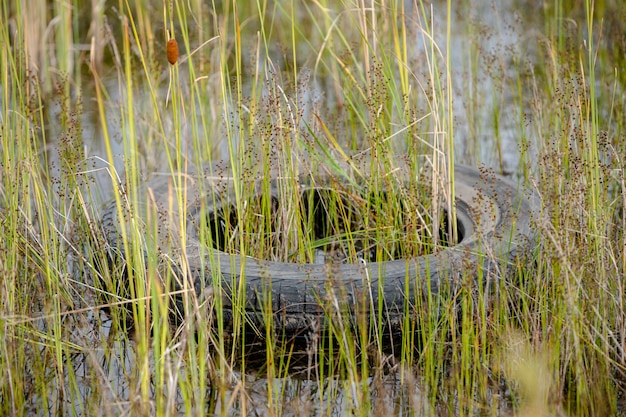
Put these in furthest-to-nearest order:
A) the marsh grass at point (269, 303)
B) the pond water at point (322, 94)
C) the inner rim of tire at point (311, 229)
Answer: the inner rim of tire at point (311, 229) < the pond water at point (322, 94) < the marsh grass at point (269, 303)

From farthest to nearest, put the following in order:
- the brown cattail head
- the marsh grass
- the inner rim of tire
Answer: the inner rim of tire
the marsh grass
the brown cattail head

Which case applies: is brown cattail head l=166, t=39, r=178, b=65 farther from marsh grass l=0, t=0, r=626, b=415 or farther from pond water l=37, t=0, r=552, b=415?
pond water l=37, t=0, r=552, b=415

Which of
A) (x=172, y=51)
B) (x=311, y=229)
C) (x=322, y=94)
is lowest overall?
(x=311, y=229)

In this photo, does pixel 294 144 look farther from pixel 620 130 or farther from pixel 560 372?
pixel 620 130

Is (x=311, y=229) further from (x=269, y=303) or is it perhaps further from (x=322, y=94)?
(x=269, y=303)

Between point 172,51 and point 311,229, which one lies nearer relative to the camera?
point 172,51

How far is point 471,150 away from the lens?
4902 millimetres

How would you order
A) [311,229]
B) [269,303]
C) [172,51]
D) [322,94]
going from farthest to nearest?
A: 1. [322,94]
2. [311,229]
3. [269,303]
4. [172,51]

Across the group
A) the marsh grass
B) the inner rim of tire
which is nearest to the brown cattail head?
the marsh grass

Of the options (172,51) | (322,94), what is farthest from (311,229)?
(172,51)

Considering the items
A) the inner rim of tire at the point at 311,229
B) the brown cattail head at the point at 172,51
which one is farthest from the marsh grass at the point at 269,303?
the brown cattail head at the point at 172,51

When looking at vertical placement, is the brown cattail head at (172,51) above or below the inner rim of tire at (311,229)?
above

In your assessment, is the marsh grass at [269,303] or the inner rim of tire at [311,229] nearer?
the marsh grass at [269,303]

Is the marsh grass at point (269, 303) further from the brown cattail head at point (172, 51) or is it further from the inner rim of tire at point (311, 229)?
the brown cattail head at point (172, 51)
